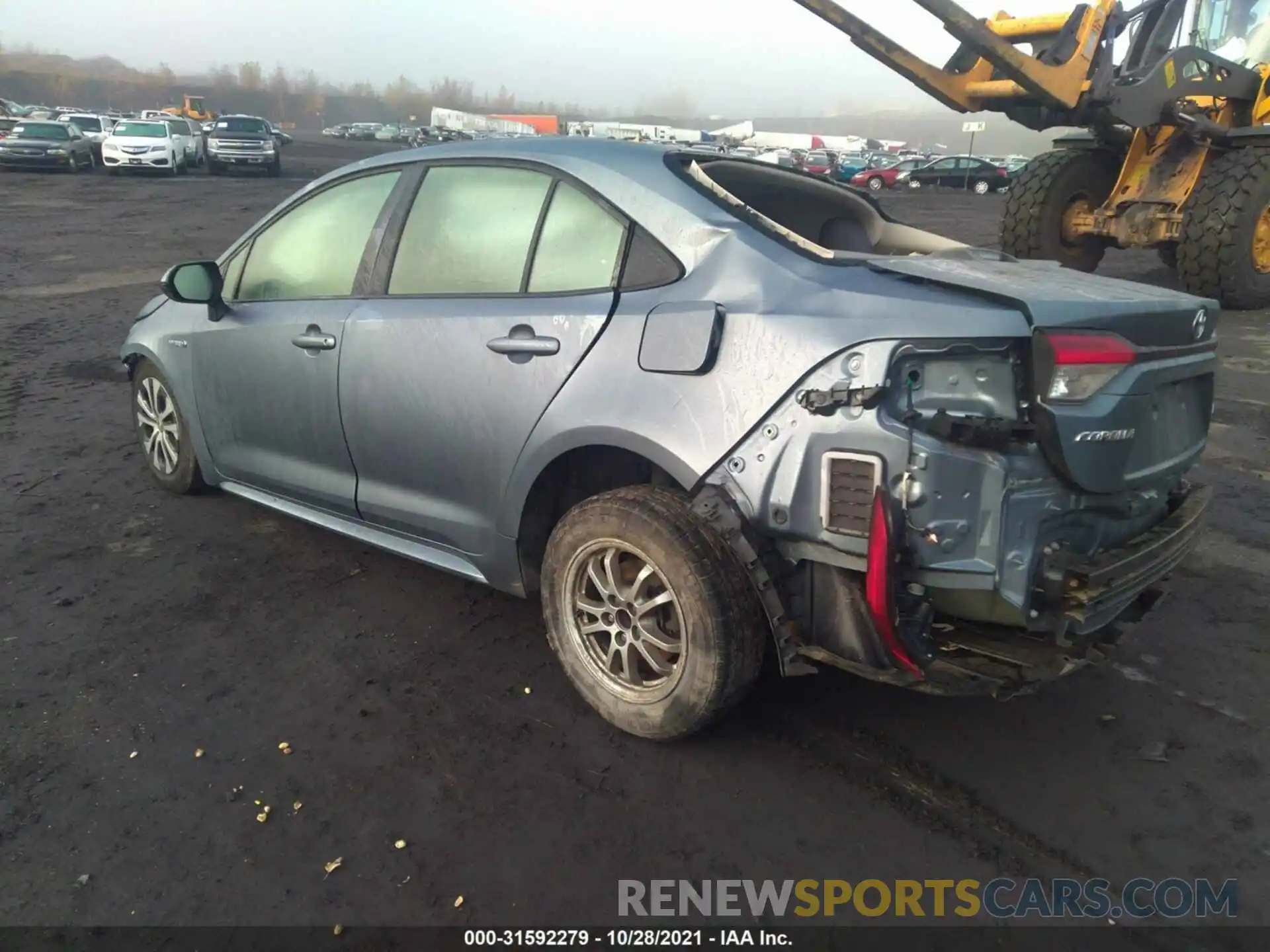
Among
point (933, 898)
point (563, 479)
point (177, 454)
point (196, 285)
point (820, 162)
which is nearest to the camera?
point (933, 898)

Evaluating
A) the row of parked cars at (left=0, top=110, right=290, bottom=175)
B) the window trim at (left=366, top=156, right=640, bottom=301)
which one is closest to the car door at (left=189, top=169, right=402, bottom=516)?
the window trim at (left=366, top=156, right=640, bottom=301)

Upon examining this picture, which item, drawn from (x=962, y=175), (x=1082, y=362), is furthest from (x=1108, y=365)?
(x=962, y=175)

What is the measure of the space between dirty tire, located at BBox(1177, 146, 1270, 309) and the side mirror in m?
9.09

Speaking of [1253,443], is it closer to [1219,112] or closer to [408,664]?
[408,664]

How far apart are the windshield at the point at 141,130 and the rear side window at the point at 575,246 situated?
29102 millimetres

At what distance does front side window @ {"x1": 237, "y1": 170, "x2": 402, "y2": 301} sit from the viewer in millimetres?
3734

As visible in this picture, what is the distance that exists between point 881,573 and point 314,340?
2421mm

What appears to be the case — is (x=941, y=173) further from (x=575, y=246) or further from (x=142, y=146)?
(x=575, y=246)

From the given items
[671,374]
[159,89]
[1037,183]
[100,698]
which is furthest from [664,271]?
[159,89]

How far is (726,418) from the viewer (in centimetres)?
262

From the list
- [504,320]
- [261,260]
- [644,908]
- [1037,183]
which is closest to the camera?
[644,908]

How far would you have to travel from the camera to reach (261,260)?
164 inches

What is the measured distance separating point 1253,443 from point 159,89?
122 metres

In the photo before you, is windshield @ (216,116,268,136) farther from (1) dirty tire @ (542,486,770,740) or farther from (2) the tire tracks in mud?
(2) the tire tracks in mud
